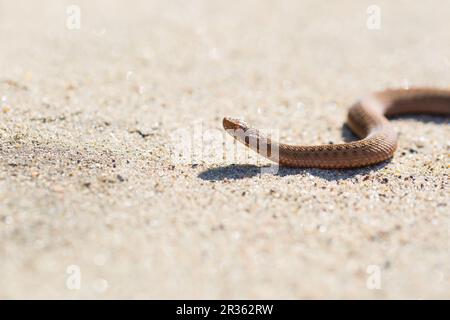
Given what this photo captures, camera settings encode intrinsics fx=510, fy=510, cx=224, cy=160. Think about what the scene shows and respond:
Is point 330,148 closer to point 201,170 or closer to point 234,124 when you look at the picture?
point 234,124

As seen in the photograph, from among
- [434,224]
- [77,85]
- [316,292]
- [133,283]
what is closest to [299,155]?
[434,224]

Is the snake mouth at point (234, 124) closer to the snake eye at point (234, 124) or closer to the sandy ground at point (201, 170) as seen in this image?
the snake eye at point (234, 124)

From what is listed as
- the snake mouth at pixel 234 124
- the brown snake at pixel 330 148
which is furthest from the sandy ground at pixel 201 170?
the snake mouth at pixel 234 124

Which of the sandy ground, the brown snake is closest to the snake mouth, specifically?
the brown snake

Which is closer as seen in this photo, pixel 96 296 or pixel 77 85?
pixel 96 296

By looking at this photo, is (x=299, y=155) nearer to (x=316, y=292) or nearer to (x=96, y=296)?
(x=316, y=292)

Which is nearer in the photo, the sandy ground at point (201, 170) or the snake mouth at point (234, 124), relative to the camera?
the sandy ground at point (201, 170)

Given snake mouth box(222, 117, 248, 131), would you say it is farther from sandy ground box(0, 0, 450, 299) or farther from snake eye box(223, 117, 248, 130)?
sandy ground box(0, 0, 450, 299)

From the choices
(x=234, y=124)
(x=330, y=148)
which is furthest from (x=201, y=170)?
(x=330, y=148)
